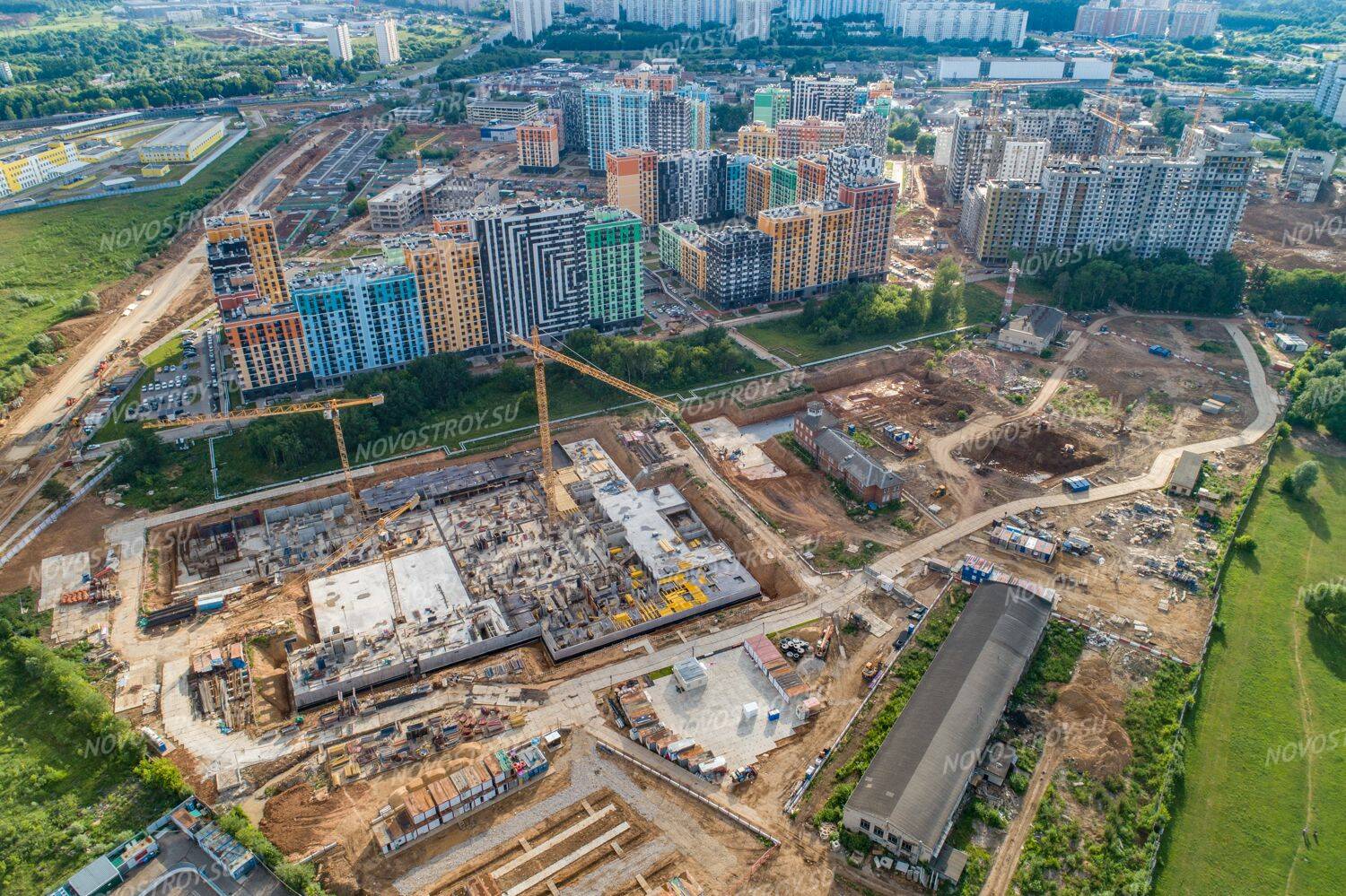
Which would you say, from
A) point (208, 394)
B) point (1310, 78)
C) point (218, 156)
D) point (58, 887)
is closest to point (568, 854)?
point (58, 887)

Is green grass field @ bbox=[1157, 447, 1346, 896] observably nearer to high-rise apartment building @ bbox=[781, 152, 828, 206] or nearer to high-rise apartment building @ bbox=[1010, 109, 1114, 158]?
high-rise apartment building @ bbox=[781, 152, 828, 206]

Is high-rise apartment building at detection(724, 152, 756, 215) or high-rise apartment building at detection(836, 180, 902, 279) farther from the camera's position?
high-rise apartment building at detection(724, 152, 756, 215)

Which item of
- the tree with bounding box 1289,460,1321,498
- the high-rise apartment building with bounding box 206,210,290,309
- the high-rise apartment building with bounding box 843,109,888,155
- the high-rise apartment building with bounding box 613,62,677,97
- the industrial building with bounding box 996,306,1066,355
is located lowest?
the tree with bounding box 1289,460,1321,498

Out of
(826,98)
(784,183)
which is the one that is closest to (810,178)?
(784,183)

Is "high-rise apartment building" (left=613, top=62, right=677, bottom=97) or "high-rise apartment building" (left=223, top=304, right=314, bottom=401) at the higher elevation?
"high-rise apartment building" (left=613, top=62, right=677, bottom=97)

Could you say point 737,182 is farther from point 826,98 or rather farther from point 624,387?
point 624,387

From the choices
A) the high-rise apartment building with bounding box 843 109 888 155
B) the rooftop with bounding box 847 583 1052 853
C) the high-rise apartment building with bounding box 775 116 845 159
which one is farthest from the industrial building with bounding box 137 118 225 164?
the rooftop with bounding box 847 583 1052 853

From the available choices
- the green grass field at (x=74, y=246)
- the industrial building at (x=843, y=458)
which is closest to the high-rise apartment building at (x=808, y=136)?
the industrial building at (x=843, y=458)
